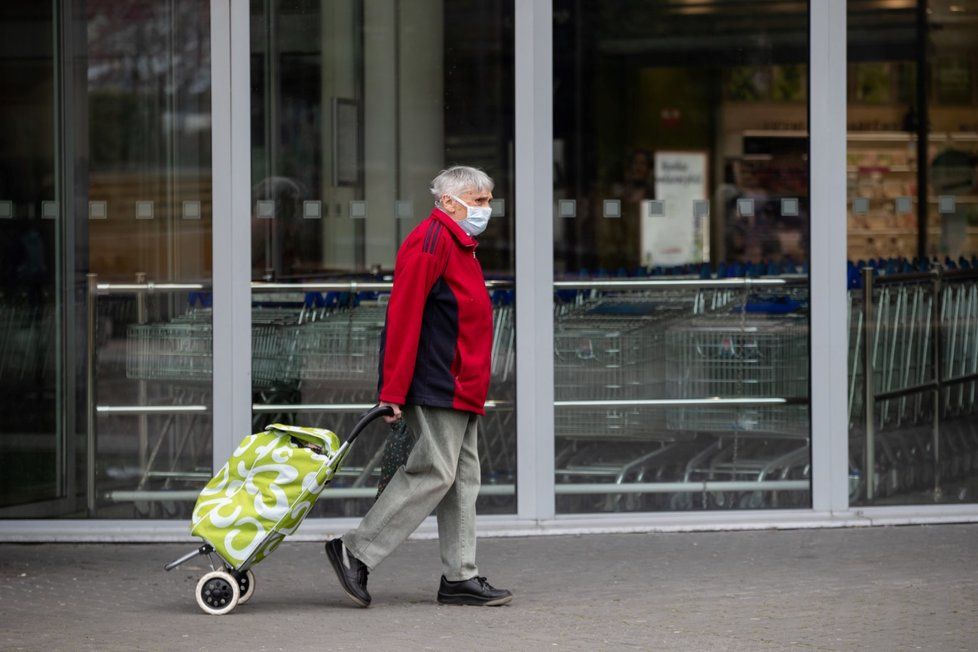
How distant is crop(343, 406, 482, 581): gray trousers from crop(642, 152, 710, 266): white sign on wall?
7.66 ft

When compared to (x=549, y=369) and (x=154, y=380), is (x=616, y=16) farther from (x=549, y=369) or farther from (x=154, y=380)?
(x=154, y=380)

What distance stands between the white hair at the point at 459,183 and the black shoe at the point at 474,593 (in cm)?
164

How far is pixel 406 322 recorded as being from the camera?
6.74 metres

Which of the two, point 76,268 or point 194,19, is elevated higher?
point 194,19

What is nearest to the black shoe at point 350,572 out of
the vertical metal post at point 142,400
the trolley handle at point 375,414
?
the trolley handle at point 375,414

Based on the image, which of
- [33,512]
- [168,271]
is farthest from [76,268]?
[33,512]

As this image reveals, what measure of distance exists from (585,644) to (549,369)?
8.53 feet

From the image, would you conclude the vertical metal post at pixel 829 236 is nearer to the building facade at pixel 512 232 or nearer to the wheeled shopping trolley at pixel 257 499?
the building facade at pixel 512 232

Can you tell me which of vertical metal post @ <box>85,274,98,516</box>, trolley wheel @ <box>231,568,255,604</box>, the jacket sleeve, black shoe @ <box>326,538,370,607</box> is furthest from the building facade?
the jacket sleeve

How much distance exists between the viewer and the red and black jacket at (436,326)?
674 centimetres

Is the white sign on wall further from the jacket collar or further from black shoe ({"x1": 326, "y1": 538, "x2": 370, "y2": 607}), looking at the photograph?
black shoe ({"x1": 326, "y1": 538, "x2": 370, "y2": 607})

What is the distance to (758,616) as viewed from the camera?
6.74 m

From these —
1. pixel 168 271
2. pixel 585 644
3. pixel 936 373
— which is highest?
pixel 168 271

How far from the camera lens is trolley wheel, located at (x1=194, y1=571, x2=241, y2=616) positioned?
683 centimetres
